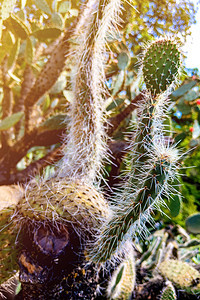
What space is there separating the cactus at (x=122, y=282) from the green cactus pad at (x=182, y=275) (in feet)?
0.48

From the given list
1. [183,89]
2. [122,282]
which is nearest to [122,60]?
[183,89]

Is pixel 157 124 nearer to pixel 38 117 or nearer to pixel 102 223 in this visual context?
pixel 102 223

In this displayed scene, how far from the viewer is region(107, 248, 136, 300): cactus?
637 millimetres

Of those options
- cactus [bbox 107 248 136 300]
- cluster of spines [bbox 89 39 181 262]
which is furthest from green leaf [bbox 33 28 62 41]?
cactus [bbox 107 248 136 300]

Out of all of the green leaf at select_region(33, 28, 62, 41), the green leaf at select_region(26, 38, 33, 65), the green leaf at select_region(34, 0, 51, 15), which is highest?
the green leaf at select_region(34, 0, 51, 15)

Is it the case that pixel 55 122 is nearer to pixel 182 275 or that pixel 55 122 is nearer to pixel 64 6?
pixel 64 6

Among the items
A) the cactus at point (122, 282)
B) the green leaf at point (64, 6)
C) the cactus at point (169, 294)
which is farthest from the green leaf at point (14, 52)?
the cactus at point (169, 294)

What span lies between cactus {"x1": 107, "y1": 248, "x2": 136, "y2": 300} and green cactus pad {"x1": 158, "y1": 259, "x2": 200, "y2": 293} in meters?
0.15

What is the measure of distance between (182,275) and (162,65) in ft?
1.94

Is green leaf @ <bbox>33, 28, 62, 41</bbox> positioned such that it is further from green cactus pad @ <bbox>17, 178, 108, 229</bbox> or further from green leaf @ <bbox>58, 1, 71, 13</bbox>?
green cactus pad @ <bbox>17, 178, 108, 229</bbox>

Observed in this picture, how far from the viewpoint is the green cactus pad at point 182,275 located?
772 millimetres

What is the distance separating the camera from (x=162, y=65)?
487 mm

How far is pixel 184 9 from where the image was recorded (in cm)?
59

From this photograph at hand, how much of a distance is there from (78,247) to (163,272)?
40cm
